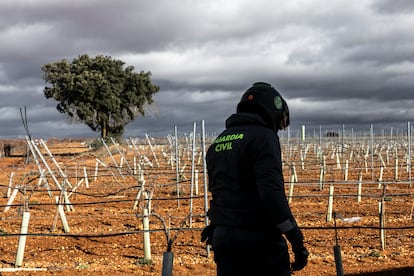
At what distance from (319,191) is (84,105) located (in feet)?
65.9

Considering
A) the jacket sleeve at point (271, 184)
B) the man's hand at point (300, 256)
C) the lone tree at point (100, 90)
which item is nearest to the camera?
the jacket sleeve at point (271, 184)

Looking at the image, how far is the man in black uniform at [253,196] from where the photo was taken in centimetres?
262

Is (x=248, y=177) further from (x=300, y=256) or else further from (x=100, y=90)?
(x=100, y=90)

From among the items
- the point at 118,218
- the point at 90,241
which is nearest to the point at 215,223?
the point at 90,241

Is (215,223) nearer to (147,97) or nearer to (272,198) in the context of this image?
(272,198)

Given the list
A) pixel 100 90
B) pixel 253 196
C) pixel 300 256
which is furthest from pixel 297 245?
pixel 100 90

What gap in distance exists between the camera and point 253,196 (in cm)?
274

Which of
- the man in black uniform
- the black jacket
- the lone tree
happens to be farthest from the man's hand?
the lone tree

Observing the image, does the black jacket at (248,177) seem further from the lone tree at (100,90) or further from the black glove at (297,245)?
the lone tree at (100,90)

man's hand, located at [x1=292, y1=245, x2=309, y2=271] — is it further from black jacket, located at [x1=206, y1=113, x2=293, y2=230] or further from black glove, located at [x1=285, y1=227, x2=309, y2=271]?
black jacket, located at [x1=206, y1=113, x2=293, y2=230]

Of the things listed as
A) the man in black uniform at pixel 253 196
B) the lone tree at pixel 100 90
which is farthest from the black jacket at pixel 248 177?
the lone tree at pixel 100 90

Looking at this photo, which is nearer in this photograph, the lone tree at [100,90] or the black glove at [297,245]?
the black glove at [297,245]

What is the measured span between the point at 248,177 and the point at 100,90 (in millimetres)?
30181

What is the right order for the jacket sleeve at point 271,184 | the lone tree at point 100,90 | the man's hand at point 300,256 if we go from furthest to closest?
the lone tree at point 100,90 < the man's hand at point 300,256 < the jacket sleeve at point 271,184
